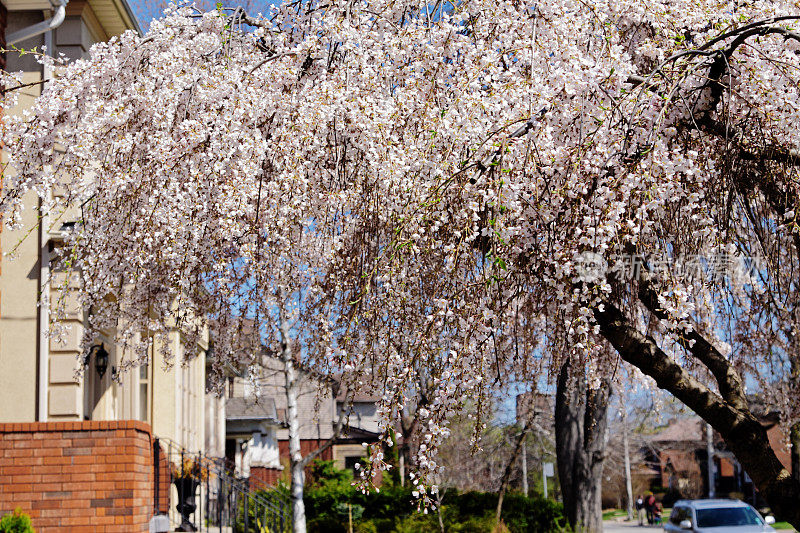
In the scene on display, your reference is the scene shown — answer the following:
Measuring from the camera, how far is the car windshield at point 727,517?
16188 mm

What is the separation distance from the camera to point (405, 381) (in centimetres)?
550

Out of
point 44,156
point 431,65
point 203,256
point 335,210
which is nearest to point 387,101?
point 431,65

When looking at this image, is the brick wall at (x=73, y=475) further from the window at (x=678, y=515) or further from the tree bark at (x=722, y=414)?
the window at (x=678, y=515)

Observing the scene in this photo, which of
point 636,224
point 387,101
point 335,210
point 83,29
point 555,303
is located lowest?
point 555,303

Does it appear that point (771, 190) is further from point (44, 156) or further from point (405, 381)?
point (44, 156)

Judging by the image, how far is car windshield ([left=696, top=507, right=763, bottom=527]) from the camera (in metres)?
16.2

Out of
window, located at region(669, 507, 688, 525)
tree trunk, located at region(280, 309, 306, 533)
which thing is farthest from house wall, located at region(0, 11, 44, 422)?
window, located at region(669, 507, 688, 525)

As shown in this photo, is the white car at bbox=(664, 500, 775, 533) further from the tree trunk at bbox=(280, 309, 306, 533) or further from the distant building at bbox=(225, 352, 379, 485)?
the distant building at bbox=(225, 352, 379, 485)

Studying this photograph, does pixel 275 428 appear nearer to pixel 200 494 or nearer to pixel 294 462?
pixel 294 462

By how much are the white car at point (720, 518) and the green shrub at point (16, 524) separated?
12.1 meters

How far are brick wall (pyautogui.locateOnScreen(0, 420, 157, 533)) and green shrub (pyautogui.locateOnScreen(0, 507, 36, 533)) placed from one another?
30 centimetres

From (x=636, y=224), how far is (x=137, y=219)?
4.14m

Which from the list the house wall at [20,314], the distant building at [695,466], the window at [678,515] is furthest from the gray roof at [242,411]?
the distant building at [695,466]

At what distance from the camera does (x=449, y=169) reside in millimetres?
5797
